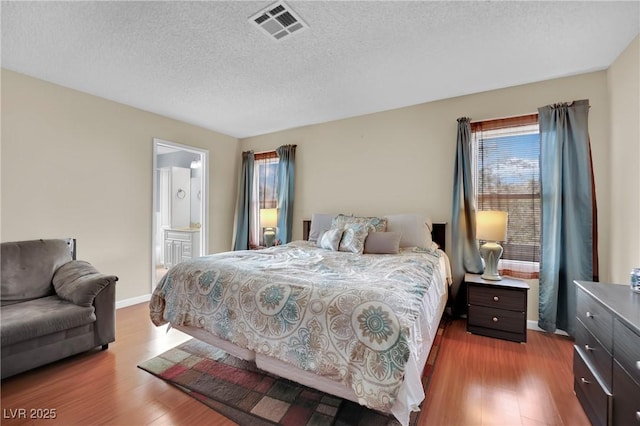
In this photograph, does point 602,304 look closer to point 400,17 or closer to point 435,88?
point 400,17

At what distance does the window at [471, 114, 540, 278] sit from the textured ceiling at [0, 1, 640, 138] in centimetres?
49

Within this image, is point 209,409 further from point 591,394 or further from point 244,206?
point 244,206

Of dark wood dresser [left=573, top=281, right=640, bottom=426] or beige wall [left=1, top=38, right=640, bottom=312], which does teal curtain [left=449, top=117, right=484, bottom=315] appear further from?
dark wood dresser [left=573, top=281, right=640, bottom=426]

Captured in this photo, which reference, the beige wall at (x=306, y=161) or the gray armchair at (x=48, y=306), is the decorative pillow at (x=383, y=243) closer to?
the beige wall at (x=306, y=161)

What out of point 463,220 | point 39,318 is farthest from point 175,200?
point 463,220

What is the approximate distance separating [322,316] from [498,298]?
6.70 feet

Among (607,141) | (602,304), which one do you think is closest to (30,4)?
(602,304)

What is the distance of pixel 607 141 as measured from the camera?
2.49 meters

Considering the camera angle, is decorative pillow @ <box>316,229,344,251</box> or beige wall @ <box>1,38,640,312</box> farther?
decorative pillow @ <box>316,229,344,251</box>

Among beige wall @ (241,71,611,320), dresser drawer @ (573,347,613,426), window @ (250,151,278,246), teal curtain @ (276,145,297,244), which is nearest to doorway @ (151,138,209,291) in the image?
window @ (250,151,278,246)

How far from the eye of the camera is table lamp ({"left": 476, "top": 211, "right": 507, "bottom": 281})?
2.62m

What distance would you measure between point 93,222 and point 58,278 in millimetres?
983

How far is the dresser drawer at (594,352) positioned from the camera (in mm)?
1341

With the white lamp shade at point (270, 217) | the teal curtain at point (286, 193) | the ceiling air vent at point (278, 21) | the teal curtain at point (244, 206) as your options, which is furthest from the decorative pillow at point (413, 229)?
the teal curtain at point (244, 206)
